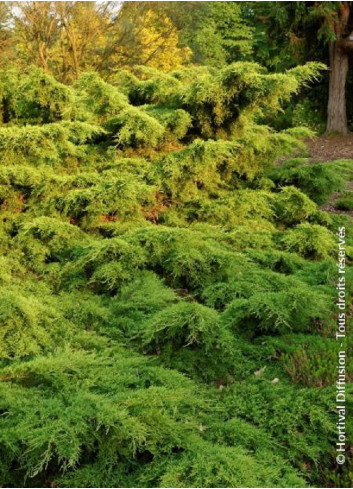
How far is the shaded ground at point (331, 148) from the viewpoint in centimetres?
1276

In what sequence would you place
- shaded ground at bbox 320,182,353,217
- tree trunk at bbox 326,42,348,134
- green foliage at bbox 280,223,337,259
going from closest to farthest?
green foliage at bbox 280,223,337,259, shaded ground at bbox 320,182,353,217, tree trunk at bbox 326,42,348,134

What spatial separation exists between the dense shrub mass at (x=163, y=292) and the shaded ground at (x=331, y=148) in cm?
593

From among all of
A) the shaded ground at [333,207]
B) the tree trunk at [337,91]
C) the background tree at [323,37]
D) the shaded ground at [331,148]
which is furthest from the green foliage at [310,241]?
the tree trunk at [337,91]

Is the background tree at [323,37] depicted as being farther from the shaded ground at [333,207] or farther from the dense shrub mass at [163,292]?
the dense shrub mass at [163,292]

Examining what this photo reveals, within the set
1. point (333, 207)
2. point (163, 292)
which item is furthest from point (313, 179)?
point (163, 292)

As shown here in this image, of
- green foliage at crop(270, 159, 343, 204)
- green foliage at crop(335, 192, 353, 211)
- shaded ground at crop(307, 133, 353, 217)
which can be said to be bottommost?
green foliage at crop(335, 192, 353, 211)

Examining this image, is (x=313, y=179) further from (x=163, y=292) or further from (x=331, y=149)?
(x=331, y=149)

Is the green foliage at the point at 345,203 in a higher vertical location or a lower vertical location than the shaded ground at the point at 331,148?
lower

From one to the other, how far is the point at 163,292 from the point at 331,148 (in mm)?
10643

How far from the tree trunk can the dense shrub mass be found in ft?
26.2

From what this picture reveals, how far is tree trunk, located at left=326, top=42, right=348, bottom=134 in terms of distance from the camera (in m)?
14.3

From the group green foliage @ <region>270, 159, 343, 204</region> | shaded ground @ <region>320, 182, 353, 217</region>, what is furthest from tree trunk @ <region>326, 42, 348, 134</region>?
green foliage @ <region>270, 159, 343, 204</region>

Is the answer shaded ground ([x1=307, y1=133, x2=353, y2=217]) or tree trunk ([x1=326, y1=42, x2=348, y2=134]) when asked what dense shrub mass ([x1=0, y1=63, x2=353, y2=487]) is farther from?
tree trunk ([x1=326, y1=42, x2=348, y2=134])

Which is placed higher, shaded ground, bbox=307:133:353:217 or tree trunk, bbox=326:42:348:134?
tree trunk, bbox=326:42:348:134
